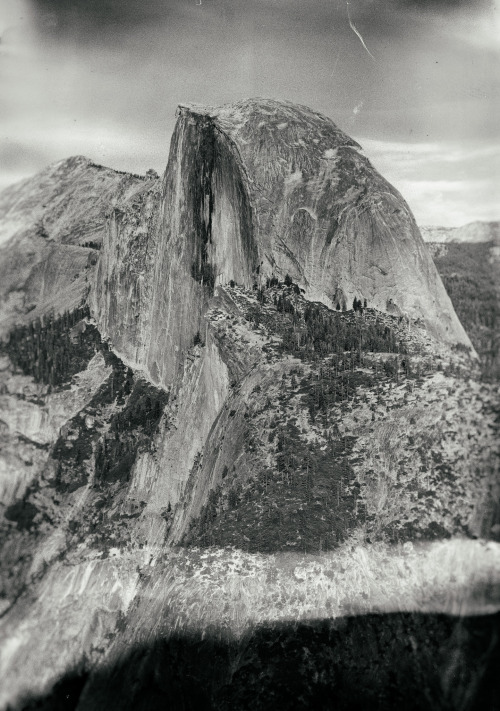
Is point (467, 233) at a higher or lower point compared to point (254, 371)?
higher

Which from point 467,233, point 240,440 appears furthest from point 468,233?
point 240,440

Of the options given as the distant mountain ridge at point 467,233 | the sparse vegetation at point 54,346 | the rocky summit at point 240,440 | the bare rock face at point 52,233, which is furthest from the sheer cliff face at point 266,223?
the bare rock face at point 52,233

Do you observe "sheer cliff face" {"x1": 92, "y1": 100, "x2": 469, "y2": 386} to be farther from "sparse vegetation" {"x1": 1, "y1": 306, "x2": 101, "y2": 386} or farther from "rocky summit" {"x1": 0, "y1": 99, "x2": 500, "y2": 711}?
"sparse vegetation" {"x1": 1, "y1": 306, "x2": 101, "y2": 386}

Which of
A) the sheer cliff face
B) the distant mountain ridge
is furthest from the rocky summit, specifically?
the distant mountain ridge

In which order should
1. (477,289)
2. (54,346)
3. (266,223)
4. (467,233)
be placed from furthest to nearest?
(266,223)
(54,346)
(467,233)
(477,289)

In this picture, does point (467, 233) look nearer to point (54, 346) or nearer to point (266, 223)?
point (266, 223)

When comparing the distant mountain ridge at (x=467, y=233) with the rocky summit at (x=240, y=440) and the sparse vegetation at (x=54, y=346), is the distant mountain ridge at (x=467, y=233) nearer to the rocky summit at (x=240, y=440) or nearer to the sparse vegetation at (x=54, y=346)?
the rocky summit at (x=240, y=440)
